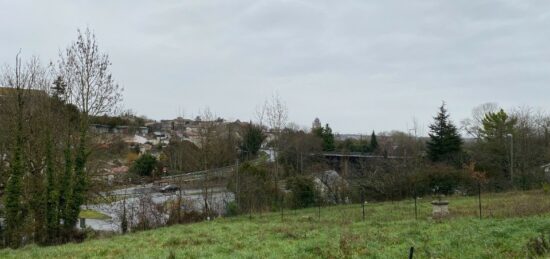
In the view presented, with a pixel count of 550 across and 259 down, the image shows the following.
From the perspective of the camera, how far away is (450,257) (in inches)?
307

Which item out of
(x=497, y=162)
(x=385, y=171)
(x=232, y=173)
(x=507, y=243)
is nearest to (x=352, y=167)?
(x=385, y=171)

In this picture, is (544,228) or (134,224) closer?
(544,228)

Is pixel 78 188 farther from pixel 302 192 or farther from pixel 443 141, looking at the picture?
pixel 443 141

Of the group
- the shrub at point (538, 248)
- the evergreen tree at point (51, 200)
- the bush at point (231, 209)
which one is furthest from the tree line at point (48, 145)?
the shrub at point (538, 248)

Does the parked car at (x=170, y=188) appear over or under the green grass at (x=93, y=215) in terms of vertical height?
over

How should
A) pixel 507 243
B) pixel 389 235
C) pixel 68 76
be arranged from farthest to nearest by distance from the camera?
pixel 68 76
pixel 389 235
pixel 507 243

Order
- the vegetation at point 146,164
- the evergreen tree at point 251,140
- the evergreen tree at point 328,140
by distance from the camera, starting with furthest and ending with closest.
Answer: the evergreen tree at point 328,140 → the evergreen tree at point 251,140 → the vegetation at point 146,164

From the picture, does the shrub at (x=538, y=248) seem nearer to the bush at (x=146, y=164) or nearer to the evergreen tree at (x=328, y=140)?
the bush at (x=146, y=164)

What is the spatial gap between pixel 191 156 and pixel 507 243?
24.1 m

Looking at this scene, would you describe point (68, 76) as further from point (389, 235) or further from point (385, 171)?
point (385, 171)

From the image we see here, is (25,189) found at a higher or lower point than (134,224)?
higher

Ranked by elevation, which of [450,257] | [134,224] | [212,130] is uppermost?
[212,130]

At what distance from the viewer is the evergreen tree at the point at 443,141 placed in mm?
40844

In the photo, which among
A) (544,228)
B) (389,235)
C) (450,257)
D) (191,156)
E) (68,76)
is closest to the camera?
(450,257)
